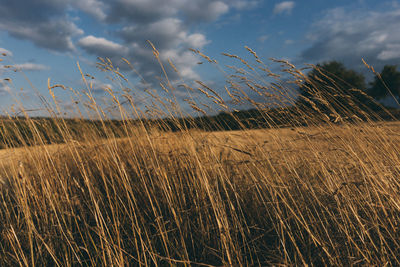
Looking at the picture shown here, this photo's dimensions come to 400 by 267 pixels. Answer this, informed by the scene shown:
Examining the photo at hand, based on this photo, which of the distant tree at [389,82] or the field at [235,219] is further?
the distant tree at [389,82]

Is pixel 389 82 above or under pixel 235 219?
above

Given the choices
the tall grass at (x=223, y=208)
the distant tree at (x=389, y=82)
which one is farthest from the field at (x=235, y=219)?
the distant tree at (x=389, y=82)

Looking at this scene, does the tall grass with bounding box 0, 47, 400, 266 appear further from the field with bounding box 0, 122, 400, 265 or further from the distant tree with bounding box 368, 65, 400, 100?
the distant tree with bounding box 368, 65, 400, 100

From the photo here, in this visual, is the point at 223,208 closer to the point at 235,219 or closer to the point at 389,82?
the point at 235,219

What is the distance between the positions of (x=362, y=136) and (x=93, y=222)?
3.02 meters

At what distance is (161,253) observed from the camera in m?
1.95

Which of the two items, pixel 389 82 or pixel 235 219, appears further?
pixel 389 82

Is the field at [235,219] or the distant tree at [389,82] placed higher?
the distant tree at [389,82]

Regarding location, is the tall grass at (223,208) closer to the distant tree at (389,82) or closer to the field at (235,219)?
the field at (235,219)

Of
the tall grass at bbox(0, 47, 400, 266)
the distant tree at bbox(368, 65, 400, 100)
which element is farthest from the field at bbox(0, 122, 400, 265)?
the distant tree at bbox(368, 65, 400, 100)

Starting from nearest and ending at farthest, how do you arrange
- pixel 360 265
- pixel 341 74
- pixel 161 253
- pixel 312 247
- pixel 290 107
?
1. pixel 360 265
2. pixel 312 247
3. pixel 161 253
4. pixel 290 107
5. pixel 341 74

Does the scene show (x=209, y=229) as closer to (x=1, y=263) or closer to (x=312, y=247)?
(x=312, y=247)

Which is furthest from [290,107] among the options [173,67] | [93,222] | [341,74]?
[341,74]

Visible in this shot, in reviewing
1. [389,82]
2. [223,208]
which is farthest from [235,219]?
[389,82]
